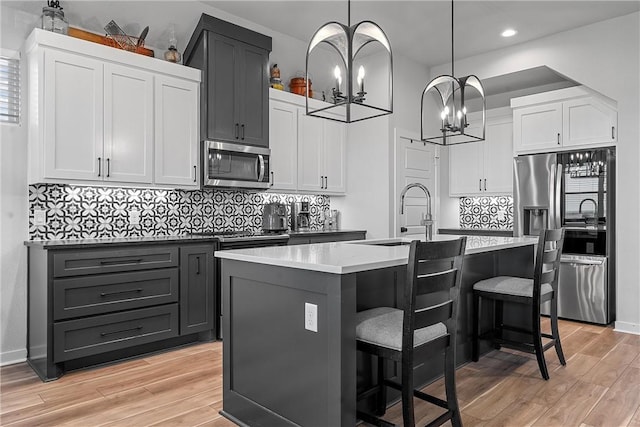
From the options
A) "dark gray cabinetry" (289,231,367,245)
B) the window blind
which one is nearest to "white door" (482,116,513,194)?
"dark gray cabinetry" (289,231,367,245)

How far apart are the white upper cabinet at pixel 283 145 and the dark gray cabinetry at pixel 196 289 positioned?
1287mm

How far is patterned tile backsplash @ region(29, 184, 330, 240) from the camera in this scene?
11.5 feet

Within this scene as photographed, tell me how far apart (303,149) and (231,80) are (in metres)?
1.19

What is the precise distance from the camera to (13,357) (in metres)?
3.32

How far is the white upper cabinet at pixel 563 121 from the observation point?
4.44 meters

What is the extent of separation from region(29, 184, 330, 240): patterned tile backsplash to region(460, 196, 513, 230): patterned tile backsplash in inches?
113

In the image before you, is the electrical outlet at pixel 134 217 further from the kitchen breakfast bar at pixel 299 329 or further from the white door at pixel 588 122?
the white door at pixel 588 122

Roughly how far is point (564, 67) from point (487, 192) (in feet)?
5.75

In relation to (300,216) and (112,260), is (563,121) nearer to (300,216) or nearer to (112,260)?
(300,216)

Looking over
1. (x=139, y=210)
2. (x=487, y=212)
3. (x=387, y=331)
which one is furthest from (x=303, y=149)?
(x=387, y=331)

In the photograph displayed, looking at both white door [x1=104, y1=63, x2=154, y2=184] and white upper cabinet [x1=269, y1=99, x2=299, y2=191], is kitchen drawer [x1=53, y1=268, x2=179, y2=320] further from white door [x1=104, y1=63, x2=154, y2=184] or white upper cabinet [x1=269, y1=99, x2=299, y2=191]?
white upper cabinet [x1=269, y1=99, x2=299, y2=191]

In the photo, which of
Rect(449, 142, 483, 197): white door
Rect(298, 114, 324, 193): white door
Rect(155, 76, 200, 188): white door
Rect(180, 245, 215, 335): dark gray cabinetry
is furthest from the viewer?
Rect(449, 142, 483, 197): white door

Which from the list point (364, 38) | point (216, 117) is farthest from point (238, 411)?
point (216, 117)

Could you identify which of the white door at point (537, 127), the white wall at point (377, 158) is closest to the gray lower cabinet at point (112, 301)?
the white wall at point (377, 158)
